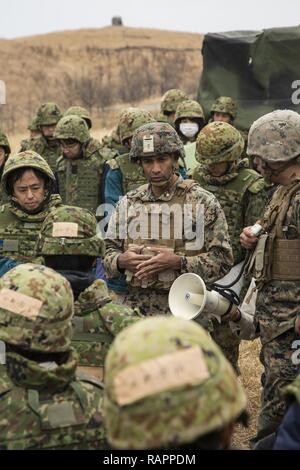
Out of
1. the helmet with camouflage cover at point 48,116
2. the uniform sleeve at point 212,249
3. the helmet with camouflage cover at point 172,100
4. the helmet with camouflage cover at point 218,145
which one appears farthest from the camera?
the helmet with camouflage cover at point 172,100

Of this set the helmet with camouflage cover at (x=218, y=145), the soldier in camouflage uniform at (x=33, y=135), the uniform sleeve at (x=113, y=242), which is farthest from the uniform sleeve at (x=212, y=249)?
the soldier in camouflage uniform at (x=33, y=135)

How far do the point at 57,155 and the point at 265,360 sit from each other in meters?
6.02

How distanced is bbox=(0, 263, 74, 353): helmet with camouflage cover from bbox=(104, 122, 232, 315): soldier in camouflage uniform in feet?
6.44

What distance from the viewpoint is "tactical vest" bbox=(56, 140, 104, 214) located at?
848 centimetres

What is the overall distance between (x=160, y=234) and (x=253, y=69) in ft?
20.5

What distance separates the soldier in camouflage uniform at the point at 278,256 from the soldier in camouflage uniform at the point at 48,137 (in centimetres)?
566

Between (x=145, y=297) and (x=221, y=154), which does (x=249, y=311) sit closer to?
(x=145, y=297)

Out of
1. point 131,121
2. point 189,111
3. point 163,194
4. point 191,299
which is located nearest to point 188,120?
point 189,111

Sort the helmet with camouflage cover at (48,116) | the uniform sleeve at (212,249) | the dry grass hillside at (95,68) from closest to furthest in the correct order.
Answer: the uniform sleeve at (212,249) → the helmet with camouflage cover at (48,116) → the dry grass hillside at (95,68)

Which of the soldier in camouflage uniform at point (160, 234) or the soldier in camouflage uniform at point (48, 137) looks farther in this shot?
the soldier in camouflage uniform at point (48, 137)

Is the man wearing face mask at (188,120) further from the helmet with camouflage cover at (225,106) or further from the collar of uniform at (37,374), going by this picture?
the collar of uniform at (37,374)

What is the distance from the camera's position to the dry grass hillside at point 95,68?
47.3 meters
